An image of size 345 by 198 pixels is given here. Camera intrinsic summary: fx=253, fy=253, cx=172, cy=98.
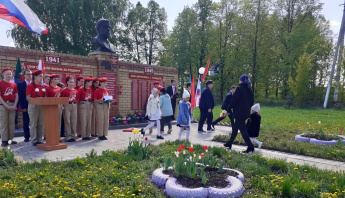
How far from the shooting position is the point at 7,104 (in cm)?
643

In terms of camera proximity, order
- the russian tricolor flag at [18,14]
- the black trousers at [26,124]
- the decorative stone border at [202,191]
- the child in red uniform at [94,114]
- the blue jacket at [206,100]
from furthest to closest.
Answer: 1. the blue jacket at [206,100]
2. the child in red uniform at [94,114]
3. the black trousers at [26,124]
4. the russian tricolor flag at [18,14]
5. the decorative stone border at [202,191]

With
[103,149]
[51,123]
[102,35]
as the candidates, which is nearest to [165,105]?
[103,149]

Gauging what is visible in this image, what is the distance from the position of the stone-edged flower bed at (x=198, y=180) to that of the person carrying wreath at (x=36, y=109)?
14.1 ft

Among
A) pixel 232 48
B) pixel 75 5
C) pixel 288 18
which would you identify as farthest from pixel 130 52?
pixel 288 18

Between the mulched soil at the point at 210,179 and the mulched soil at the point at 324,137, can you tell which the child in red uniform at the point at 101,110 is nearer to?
the mulched soil at the point at 210,179

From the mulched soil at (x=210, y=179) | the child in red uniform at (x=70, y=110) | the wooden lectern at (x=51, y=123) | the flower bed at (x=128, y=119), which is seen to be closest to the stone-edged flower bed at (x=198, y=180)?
the mulched soil at (x=210, y=179)

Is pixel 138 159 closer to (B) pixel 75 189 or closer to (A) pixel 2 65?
(B) pixel 75 189

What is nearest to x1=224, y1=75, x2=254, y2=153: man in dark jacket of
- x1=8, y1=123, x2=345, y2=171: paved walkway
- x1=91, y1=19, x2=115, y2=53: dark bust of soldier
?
x1=8, y1=123, x2=345, y2=171: paved walkway

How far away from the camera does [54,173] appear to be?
4289 mm

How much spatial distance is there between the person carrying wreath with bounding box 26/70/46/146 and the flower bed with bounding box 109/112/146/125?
3612 mm

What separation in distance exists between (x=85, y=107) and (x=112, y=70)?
11.2ft

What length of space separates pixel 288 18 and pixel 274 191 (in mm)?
32735

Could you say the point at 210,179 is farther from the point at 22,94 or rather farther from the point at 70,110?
the point at 22,94

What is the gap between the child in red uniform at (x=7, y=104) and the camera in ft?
21.0
